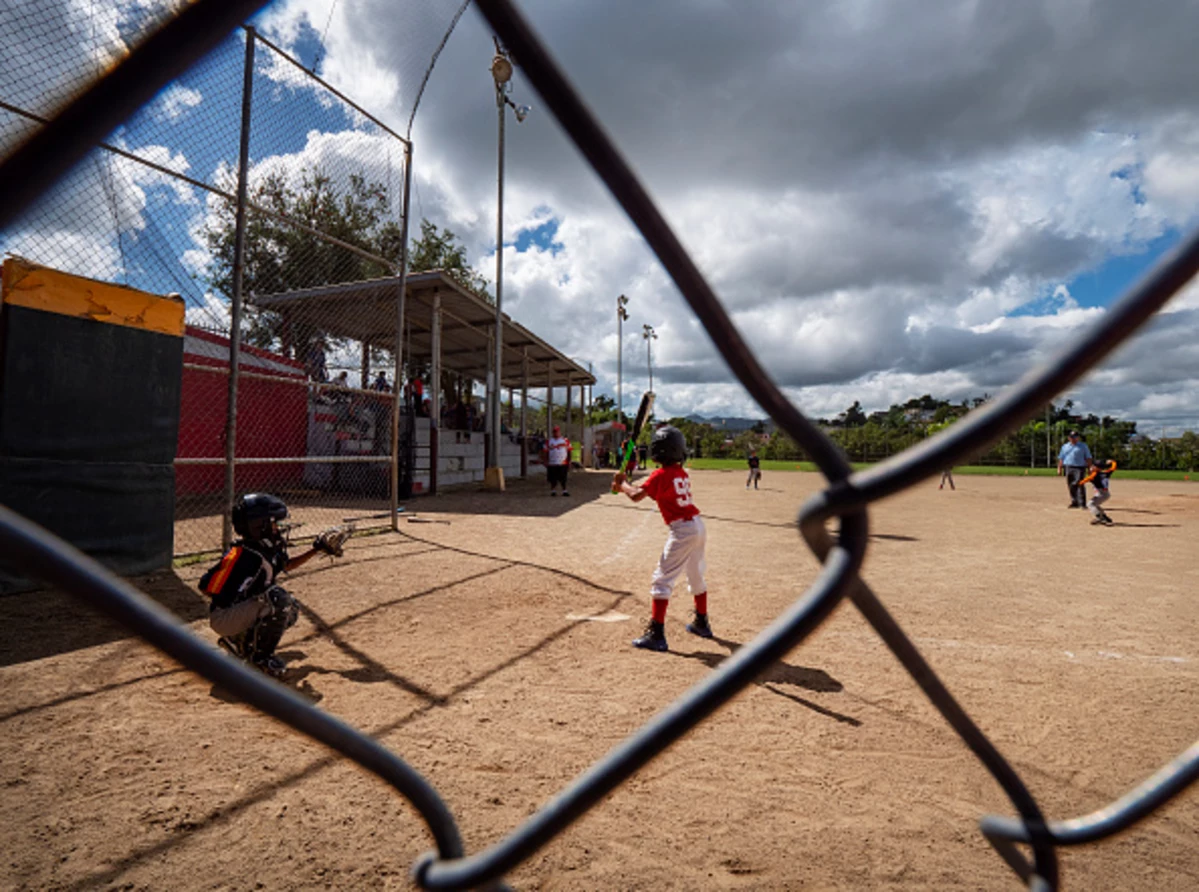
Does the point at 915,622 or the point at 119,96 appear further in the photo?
the point at 915,622

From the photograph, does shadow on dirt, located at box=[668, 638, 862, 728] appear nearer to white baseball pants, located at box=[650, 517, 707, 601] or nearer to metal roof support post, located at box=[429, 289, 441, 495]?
white baseball pants, located at box=[650, 517, 707, 601]

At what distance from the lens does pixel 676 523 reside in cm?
466

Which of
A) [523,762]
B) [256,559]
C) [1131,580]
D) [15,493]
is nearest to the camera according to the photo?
[523,762]

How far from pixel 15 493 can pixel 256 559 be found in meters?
2.72

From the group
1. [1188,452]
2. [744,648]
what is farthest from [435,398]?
[1188,452]

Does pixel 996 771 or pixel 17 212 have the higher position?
pixel 17 212

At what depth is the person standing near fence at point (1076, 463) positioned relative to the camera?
13.7 meters

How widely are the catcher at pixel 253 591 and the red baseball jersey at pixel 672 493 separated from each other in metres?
2.31

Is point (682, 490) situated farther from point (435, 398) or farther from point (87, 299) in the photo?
point (435, 398)

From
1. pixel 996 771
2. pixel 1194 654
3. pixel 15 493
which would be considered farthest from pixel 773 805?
pixel 15 493

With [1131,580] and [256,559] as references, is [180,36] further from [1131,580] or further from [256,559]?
[1131,580]

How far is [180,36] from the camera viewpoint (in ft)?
1.84

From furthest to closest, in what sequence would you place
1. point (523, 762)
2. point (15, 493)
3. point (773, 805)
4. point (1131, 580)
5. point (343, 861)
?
point (1131, 580), point (15, 493), point (523, 762), point (773, 805), point (343, 861)

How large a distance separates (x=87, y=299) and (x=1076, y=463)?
17484 millimetres
